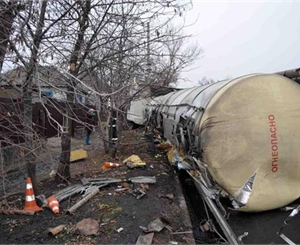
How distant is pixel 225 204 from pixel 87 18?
4055 mm

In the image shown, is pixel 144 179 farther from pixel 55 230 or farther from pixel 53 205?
pixel 55 230

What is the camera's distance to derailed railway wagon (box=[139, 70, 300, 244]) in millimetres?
3498

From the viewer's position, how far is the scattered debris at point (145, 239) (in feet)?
11.5

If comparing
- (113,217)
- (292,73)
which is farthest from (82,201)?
(292,73)

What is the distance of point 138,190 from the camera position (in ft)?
17.8

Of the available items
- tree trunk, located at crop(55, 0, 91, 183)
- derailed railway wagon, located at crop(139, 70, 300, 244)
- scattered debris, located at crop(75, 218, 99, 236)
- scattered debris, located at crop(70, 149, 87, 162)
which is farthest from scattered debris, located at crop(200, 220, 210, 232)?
scattered debris, located at crop(70, 149, 87, 162)

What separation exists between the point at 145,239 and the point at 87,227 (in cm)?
88

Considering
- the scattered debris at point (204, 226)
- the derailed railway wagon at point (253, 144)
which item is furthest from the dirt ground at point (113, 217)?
the derailed railway wagon at point (253, 144)

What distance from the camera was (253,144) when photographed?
3.49m

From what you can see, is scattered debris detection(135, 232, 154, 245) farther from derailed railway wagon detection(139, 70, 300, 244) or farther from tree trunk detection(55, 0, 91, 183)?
tree trunk detection(55, 0, 91, 183)

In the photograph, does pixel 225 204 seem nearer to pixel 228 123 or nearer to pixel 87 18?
pixel 228 123

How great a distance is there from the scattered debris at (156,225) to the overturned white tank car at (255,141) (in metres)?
1.02

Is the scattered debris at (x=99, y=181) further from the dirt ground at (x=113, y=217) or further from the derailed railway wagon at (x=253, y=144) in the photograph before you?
the derailed railway wagon at (x=253, y=144)

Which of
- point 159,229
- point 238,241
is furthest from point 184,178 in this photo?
point 238,241
